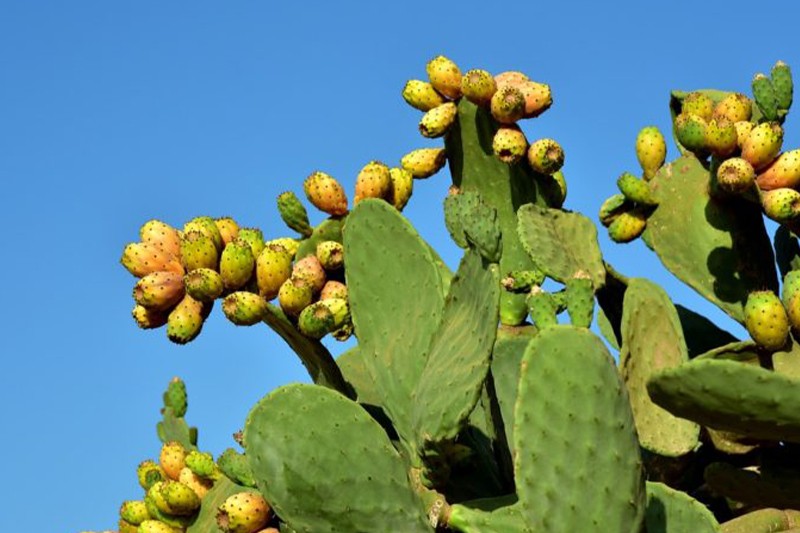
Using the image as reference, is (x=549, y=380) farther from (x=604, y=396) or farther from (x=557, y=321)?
(x=557, y=321)

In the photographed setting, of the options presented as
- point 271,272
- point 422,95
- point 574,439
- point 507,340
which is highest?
point 422,95

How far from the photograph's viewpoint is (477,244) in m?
4.04

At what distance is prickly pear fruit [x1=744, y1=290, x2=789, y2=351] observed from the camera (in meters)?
4.43

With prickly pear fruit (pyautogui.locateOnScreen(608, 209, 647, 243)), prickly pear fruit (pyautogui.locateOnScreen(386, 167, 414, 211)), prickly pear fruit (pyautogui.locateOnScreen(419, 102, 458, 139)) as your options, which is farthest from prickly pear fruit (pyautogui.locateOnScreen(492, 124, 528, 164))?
prickly pear fruit (pyautogui.locateOnScreen(608, 209, 647, 243))

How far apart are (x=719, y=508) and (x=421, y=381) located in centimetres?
125

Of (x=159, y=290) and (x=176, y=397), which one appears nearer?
(x=159, y=290)

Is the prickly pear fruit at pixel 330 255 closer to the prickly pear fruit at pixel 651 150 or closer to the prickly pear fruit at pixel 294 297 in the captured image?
the prickly pear fruit at pixel 294 297

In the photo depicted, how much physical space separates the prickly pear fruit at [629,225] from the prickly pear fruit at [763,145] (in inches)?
22.5

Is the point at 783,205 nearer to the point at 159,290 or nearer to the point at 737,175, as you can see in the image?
the point at 737,175

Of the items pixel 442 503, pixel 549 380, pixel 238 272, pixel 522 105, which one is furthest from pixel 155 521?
pixel 549 380

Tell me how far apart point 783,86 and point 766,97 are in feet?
0.33

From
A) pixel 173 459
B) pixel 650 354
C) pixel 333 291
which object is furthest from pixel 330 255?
pixel 173 459

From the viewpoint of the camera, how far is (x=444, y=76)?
17.2 feet

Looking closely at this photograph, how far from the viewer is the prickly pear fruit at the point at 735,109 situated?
497cm
